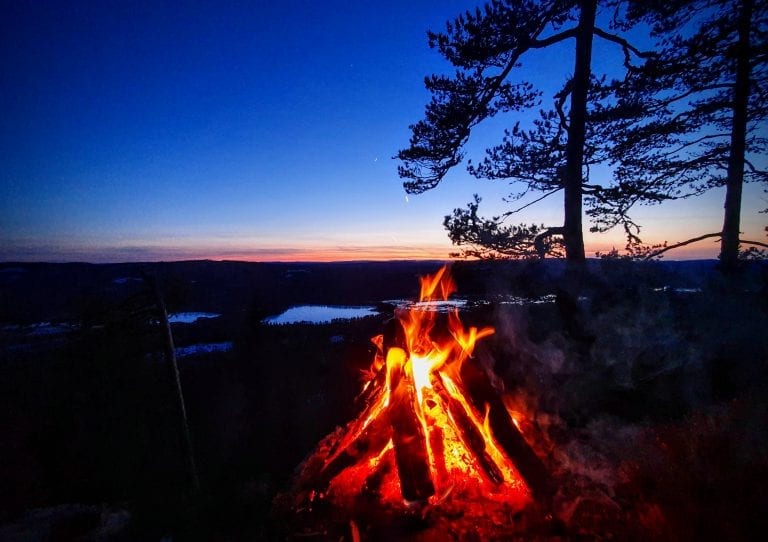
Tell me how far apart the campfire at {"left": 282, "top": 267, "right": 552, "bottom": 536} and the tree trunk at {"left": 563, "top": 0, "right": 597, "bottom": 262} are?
13.0 feet

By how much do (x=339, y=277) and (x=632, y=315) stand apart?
148 feet

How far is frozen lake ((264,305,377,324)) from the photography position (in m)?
28.5

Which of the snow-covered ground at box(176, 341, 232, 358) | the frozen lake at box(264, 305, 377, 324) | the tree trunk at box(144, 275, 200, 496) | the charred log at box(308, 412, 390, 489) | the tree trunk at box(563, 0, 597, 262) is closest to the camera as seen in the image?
the charred log at box(308, 412, 390, 489)

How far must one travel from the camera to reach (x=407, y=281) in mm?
42344

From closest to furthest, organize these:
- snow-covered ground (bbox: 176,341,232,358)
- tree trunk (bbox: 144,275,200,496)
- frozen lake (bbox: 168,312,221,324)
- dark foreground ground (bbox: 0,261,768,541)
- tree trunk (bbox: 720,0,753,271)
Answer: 1. dark foreground ground (bbox: 0,261,768,541)
2. tree trunk (bbox: 144,275,200,496)
3. tree trunk (bbox: 720,0,753,271)
4. snow-covered ground (bbox: 176,341,232,358)
5. frozen lake (bbox: 168,312,221,324)

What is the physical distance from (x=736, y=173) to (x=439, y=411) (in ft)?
33.8

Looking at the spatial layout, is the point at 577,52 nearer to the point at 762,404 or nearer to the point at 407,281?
the point at 762,404

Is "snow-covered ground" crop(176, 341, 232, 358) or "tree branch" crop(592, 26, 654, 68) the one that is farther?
"snow-covered ground" crop(176, 341, 232, 358)

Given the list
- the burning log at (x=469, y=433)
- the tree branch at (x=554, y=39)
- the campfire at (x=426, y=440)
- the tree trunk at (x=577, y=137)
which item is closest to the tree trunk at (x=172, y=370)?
the campfire at (x=426, y=440)

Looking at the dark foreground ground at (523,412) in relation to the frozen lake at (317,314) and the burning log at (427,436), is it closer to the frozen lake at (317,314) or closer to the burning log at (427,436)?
the burning log at (427,436)

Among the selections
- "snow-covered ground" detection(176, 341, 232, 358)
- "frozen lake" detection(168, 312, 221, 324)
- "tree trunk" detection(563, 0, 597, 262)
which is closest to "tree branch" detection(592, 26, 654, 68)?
"tree trunk" detection(563, 0, 597, 262)

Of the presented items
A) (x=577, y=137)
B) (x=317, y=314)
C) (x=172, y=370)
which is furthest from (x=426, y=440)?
(x=317, y=314)

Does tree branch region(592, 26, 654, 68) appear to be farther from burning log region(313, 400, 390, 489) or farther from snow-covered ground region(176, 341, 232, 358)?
snow-covered ground region(176, 341, 232, 358)

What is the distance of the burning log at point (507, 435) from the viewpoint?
340cm
